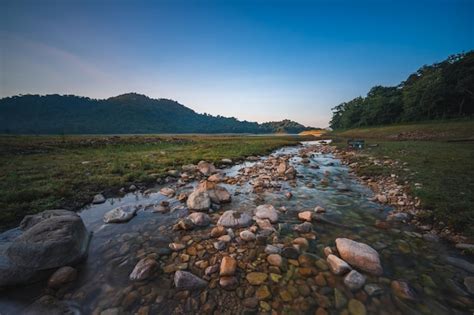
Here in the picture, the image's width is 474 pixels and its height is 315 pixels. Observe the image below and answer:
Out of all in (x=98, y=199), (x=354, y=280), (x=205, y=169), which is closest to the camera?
(x=354, y=280)

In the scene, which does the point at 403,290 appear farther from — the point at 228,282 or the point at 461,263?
the point at 228,282

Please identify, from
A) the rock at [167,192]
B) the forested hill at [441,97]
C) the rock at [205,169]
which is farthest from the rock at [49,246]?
the forested hill at [441,97]

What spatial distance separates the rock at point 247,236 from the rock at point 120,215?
11.9 feet

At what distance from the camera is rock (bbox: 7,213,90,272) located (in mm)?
3288

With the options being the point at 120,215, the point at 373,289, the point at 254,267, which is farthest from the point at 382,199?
the point at 120,215

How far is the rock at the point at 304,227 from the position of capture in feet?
16.0

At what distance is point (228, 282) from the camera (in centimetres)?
322

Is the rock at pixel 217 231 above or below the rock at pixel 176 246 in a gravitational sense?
above

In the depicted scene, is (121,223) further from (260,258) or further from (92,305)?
(260,258)

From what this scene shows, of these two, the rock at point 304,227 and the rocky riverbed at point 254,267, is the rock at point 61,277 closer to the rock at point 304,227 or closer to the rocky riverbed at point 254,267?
the rocky riverbed at point 254,267

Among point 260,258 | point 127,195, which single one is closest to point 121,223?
point 127,195

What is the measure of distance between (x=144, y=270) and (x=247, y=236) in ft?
7.55

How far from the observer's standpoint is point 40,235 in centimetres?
355

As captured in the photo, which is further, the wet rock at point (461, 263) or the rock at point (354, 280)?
the wet rock at point (461, 263)
